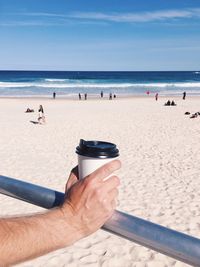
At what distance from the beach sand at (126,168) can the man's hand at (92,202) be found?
3909mm

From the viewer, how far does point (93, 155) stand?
155 centimetres

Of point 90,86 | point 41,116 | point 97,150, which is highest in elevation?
point 97,150

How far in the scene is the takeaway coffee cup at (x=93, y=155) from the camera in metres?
1.54

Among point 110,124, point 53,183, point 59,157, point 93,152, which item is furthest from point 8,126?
point 93,152

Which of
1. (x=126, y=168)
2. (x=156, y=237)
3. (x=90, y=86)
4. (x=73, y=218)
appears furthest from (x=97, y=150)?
(x=90, y=86)

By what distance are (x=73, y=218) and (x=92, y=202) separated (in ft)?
0.32

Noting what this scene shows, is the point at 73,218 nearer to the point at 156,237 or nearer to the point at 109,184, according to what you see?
the point at 109,184

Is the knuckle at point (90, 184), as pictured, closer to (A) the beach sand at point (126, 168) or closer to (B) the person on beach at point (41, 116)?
(A) the beach sand at point (126, 168)

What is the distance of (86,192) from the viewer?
4.72ft

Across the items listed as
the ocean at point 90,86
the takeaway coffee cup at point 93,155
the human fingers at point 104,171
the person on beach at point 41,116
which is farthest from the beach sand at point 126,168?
the ocean at point 90,86

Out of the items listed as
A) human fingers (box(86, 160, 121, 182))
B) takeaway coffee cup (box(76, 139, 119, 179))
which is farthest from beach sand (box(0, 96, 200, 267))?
human fingers (box(86, 160, 121, 182))

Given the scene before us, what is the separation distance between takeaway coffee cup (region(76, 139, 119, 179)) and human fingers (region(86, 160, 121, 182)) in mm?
52

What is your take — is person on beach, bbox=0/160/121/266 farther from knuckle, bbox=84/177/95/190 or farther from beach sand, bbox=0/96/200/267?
beach sand, bbox=0/96/200/267

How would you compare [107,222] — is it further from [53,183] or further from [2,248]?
[53,183]
